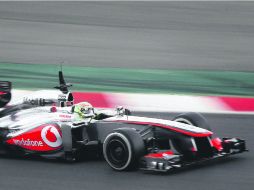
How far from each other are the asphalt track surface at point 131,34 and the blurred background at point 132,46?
0.08 ft

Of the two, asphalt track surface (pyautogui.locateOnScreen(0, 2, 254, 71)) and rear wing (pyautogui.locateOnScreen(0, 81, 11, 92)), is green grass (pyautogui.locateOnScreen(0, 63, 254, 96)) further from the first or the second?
rear wing (pyautogui.locateOnScreen(0, 81, 11, 92))

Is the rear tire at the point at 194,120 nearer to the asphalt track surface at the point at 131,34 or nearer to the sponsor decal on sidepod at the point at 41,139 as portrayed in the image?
the sponsor decal on sidepod at the point at 41,139

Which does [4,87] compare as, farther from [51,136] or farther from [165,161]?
[165,161]

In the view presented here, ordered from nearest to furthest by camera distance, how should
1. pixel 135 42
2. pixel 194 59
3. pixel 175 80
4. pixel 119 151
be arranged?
pixel 119 151 < pixel 175 80 < pixel 194 59 < pixel 135 42

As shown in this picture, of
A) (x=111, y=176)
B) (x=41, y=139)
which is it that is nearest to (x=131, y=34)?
(x=41, y=139)

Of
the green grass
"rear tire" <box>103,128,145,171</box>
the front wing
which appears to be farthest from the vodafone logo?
the green grass

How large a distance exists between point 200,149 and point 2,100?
2916 millimetres

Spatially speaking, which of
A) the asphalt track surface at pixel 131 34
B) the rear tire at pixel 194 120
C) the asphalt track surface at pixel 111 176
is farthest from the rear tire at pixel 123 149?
the asphalt track surface at pixel 131 34

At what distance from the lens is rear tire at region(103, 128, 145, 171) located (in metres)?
8.66

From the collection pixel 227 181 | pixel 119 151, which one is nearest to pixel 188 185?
pixel 227 181

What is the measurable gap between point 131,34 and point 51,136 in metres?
11.2

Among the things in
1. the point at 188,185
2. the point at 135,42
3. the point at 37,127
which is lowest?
the point at 188,185

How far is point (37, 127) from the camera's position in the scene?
9680 millimetres

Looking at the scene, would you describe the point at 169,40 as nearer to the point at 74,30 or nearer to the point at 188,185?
the point at 74,30
